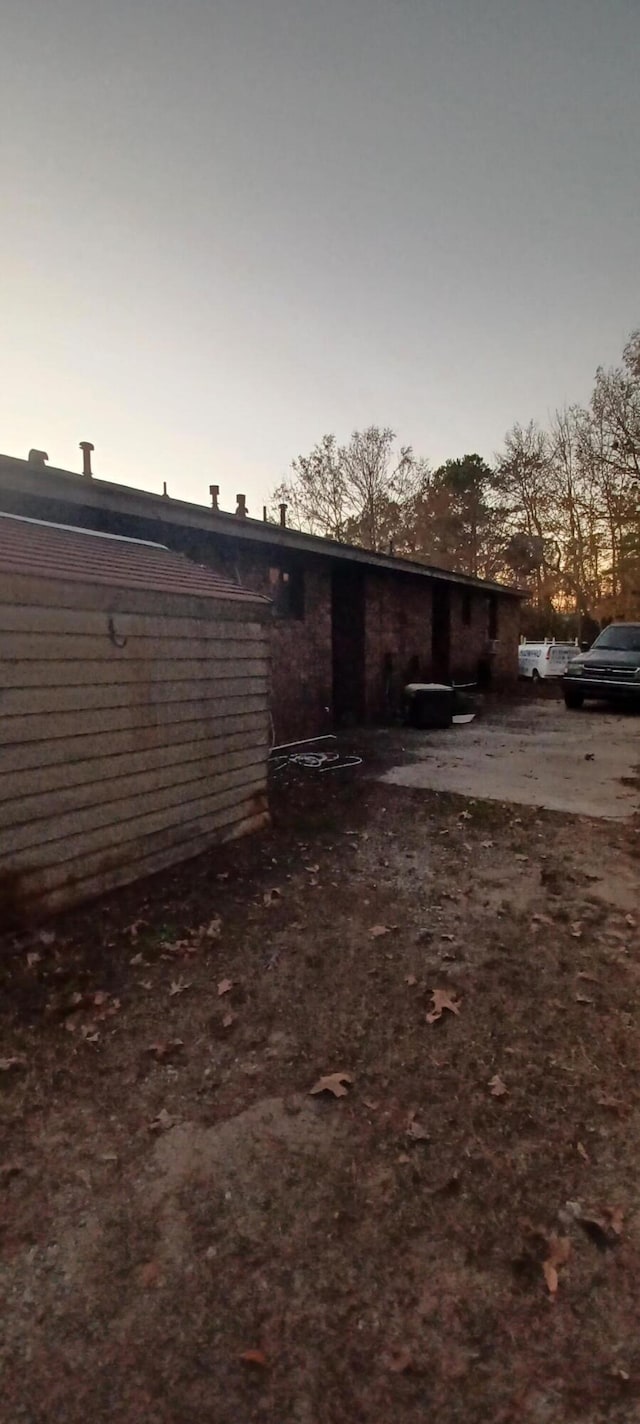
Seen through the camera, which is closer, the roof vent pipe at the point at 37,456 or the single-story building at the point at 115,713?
the single-story building at the point at 115,713

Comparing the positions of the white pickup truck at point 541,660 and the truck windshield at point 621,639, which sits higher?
the truck windshield at point 621,639

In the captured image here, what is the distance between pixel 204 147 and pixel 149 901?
39.3 feet

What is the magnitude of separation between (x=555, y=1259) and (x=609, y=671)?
16.4 m

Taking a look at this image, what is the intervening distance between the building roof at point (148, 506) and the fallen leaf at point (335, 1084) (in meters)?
6.21

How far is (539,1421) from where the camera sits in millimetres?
1600

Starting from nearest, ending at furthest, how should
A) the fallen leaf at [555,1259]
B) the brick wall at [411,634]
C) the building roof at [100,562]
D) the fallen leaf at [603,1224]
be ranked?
the fallen leaf at [555,1259] < the fallen leaf at [603,1224] < the building roof at [100,562] < the brick wall at [411,634]

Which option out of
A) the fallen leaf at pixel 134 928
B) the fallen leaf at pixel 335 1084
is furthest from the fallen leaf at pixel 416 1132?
the fallen leaf at pixel 134 928

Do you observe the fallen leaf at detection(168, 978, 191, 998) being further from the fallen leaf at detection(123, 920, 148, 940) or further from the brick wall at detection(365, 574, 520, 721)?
the brick wall at detection(365, 574, 520, 721)

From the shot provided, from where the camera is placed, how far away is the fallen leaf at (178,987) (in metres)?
3.73

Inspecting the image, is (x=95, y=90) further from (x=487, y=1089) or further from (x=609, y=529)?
(x=609, y=529)

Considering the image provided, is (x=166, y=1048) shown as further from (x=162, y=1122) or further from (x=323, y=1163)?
(x=323, y=1163)

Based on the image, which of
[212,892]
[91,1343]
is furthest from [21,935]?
[91,1343]

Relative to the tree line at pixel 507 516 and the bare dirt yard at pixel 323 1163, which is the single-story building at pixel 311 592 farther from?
the tree line at pixel 507 516

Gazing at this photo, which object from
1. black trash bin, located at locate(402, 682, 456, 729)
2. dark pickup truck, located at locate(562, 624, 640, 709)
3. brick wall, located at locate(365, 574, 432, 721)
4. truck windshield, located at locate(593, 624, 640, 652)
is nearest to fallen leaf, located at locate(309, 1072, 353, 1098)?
black trash bin, located at locate(402, 682, 456, 729)
